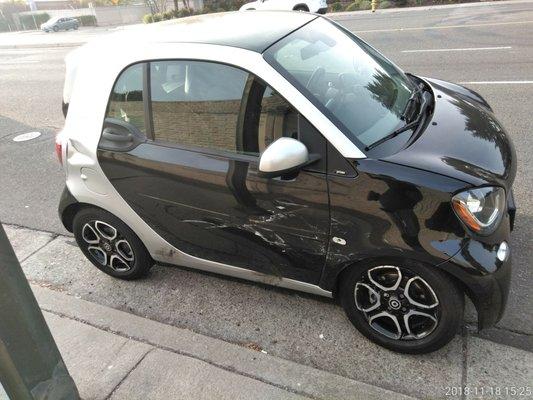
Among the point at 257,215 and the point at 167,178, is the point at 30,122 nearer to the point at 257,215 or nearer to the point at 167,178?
the point at 167,178

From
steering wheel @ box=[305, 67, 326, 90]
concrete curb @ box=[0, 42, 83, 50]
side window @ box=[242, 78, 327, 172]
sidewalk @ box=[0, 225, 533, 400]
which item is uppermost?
steering wheel @ box=[305, 67, 326, 90]

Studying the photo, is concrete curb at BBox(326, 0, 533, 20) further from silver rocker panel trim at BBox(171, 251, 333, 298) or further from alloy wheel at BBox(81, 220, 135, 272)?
alloy wheel at BBox(81, 220, 135, 272)

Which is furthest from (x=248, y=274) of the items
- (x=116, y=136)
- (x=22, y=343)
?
(x=22, y=343)

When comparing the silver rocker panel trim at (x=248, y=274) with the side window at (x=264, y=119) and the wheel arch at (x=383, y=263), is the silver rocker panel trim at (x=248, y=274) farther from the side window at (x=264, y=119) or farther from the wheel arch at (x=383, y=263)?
the side window at (x=264, y=119)

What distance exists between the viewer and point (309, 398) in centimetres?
227

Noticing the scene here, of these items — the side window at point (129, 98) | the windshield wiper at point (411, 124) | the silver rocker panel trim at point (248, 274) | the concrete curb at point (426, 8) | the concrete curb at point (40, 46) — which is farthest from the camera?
the concrete curb at point (40, 46)

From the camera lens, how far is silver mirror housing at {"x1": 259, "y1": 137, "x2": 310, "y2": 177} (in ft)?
7.34

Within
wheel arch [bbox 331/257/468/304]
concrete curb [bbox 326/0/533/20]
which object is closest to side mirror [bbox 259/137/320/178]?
wheel arch [bbox 331/257/468/304]

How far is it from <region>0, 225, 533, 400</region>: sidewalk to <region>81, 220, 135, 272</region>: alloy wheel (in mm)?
455

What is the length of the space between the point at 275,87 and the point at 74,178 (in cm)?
163

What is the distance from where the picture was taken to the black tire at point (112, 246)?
10.3ft

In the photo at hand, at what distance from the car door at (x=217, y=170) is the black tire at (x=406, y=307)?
0.24 m

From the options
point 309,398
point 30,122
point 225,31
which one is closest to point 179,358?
point 309,398

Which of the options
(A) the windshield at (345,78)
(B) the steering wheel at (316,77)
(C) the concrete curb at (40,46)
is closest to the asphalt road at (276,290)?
(A) the windshield at (345,78)
